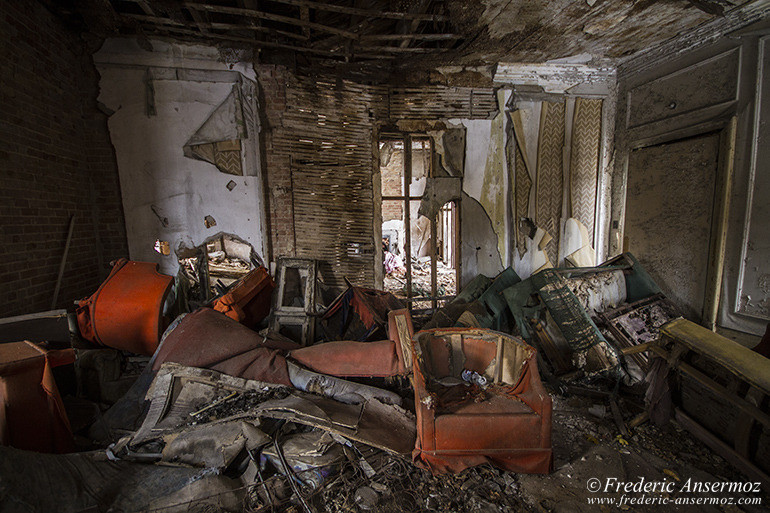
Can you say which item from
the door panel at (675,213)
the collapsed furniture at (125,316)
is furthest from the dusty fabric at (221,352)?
the door panel at (675,213)

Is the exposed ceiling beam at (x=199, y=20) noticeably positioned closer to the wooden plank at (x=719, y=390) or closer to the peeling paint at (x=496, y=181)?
the peeling paint at (x=496, y=181)

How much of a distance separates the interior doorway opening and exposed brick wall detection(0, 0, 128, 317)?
417 cm

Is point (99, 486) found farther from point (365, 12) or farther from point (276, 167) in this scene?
point (365, 12)

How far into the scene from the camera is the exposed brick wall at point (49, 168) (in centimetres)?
310

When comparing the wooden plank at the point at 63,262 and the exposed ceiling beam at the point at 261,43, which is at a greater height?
the exposed ceiling beam at the point at 261,43

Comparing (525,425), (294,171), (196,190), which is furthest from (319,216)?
(525,425)

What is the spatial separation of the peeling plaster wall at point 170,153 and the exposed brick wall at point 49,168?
0.22m

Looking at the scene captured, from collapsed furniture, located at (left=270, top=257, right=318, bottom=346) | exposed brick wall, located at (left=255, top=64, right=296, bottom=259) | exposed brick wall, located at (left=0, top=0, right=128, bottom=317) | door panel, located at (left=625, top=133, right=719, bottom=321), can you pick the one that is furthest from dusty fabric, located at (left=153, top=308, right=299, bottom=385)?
door panel, located at (left=625, top=133, right=719, bottom=321)

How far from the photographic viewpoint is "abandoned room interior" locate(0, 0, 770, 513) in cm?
210

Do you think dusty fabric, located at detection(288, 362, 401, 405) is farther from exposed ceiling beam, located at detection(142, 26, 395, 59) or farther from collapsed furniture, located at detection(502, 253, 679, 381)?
exposed ceiling beam, located at detection(142, 26, 395, 59)

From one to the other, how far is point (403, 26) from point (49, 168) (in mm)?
4683

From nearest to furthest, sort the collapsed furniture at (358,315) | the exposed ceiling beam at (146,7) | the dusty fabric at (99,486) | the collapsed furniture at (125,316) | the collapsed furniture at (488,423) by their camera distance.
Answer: the dusty fabric at (99,486)
the collapsed furniture at (488,423)
the collapsed furniture at (125,316)
the exposed ceiling beam at (146,7)
the collapsed furniture at (358,315)

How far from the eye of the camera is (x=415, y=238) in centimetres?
Answer: 1105

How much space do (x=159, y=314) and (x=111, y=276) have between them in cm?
76
